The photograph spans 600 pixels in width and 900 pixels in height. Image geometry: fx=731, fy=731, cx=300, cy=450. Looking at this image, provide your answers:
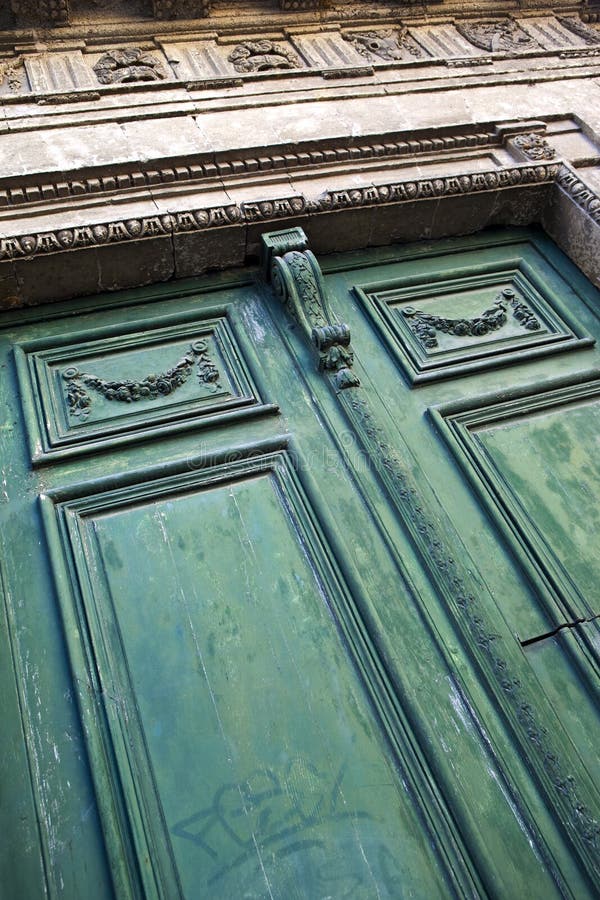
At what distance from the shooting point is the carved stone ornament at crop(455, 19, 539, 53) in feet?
14.9

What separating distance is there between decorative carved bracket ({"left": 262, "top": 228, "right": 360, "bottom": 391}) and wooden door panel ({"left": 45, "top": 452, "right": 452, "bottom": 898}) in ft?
1.81

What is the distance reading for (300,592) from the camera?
8.19ft

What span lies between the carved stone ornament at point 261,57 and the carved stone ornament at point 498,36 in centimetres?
122

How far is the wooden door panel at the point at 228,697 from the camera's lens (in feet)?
6.52

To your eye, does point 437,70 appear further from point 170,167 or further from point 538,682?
point 538,682

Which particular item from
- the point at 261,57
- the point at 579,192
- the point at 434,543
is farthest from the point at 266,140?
the point at 434,543

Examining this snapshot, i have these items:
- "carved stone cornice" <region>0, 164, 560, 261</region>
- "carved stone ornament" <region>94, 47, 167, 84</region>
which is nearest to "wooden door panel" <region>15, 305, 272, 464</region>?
"carved stone cornice" <region>0, 164, 560, 261</region>

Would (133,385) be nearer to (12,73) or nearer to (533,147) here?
(12,73)

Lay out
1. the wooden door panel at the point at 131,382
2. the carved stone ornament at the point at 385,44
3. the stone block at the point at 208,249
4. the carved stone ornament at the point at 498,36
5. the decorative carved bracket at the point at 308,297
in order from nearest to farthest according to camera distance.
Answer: the wooden door panel at the point at 131,382
the decorative carved bracket at the point at 308,297
the stone block at the point at 208,249
the carved stone ornament at the point at 385,44
the carved stone ornament at the point at 498,36

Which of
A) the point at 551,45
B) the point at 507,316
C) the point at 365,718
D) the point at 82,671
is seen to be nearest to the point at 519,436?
the point at 507,316

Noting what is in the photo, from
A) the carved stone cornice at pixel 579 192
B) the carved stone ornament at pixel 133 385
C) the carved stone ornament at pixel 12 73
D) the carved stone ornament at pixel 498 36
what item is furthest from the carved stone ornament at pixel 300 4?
the carved stone ornament at pixel 133 385

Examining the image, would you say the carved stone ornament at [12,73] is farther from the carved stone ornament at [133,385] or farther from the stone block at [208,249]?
the carved stone ornament at [133,385]

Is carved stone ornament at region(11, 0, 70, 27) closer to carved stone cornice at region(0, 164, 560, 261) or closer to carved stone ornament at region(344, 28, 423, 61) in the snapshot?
carved stone ornament at region(344, 28, 423, 61)

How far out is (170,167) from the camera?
137 inches
